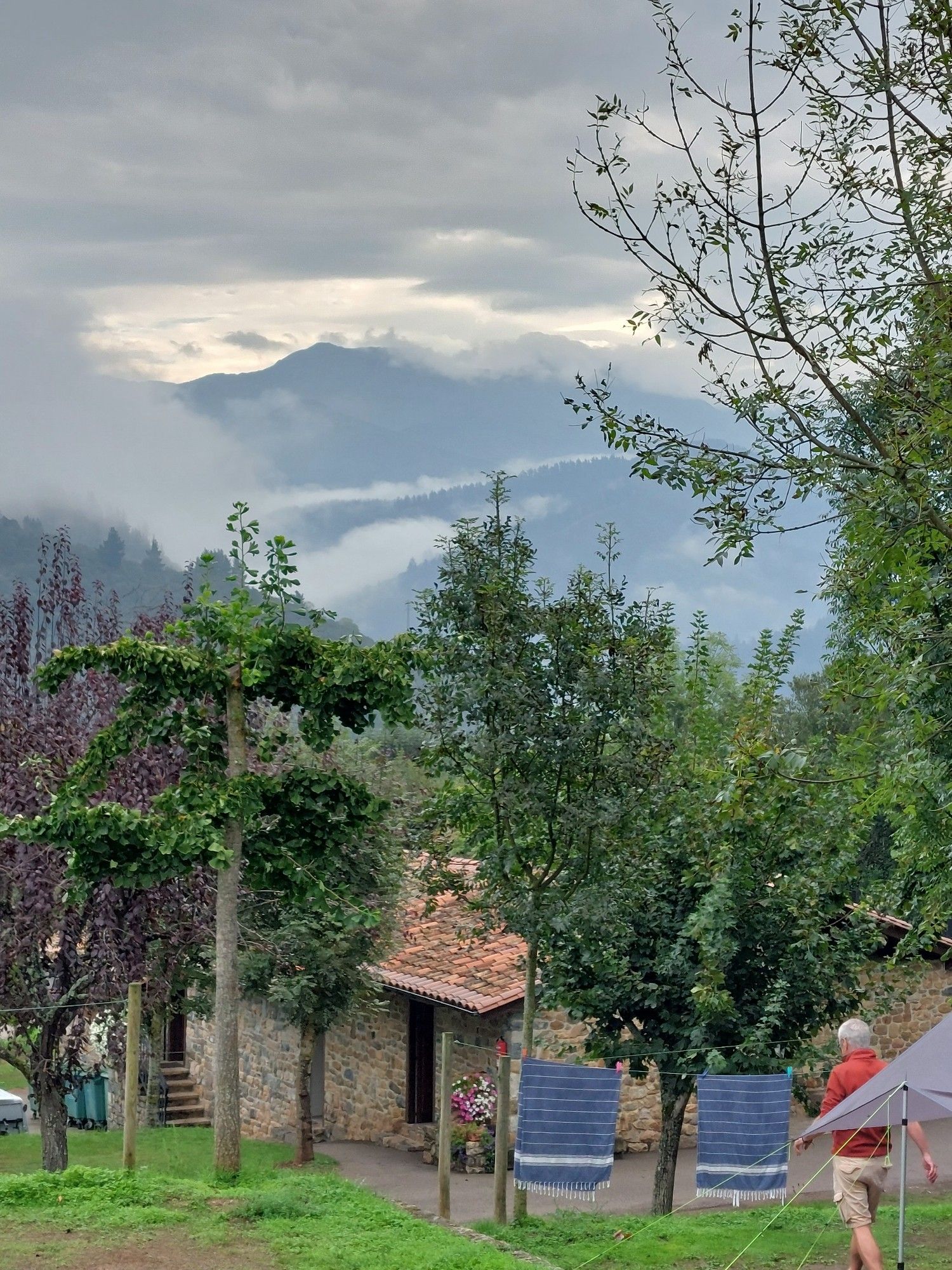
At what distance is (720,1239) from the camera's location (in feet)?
38.8

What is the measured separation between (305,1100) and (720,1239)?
1063cm

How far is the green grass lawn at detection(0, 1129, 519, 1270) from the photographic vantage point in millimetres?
8805

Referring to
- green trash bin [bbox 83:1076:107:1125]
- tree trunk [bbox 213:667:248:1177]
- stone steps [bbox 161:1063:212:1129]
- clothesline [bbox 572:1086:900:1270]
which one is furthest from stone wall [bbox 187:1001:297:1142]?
tree trunk [bbox 213:667:248:1177]

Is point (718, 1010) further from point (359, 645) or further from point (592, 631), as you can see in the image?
point (359, 645)

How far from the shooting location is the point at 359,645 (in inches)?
461

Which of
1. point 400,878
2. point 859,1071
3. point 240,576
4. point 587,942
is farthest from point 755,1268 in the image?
point 400,878

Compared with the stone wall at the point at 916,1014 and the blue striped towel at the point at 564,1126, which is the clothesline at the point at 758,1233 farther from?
the stone wall at the point at 916,1014

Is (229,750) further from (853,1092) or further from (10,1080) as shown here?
(10,1080)

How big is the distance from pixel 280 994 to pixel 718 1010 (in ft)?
29.6

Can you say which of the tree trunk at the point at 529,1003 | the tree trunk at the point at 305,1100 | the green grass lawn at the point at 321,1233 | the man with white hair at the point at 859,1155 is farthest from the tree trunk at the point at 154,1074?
the man with white hair at the point at 859,1155

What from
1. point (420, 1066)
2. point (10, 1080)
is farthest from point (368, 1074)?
point (10, 1080)

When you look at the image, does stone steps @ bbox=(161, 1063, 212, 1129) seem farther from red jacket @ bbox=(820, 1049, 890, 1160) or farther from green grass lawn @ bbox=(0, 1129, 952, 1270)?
red jacket @ bbox=(820, 1049, 890, 1160)

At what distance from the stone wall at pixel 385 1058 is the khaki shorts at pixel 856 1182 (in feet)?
32.2

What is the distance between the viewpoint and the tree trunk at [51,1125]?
1396 centimetres
